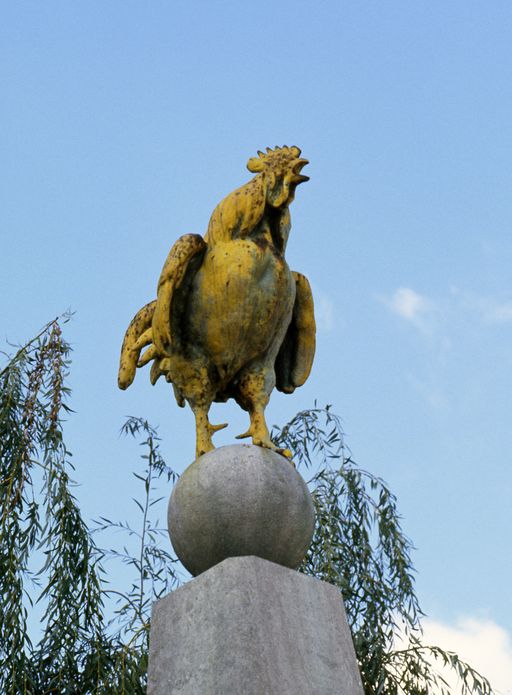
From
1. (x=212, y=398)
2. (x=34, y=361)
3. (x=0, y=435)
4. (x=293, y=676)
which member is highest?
(x=34, y=361)

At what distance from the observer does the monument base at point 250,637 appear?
9.89 feet

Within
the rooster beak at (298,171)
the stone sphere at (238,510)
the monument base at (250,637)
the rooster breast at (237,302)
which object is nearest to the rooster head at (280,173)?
the rooster beak at (298,171)

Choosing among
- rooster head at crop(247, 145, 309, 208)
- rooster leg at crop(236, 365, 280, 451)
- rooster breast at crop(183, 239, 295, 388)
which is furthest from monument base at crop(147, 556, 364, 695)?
rooster head at crop(247, 145, 309, 208)

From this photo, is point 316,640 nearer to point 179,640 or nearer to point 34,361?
point 179,640

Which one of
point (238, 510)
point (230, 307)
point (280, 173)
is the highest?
point (280, 173)

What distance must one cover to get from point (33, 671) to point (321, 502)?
2.03 metres

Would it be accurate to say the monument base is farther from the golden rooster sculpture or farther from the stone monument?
the golden rooster sculpture

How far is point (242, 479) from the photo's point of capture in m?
3.35

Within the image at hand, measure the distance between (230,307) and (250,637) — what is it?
3.95ft

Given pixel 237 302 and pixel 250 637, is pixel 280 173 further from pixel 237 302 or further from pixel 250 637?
pixel 250 637

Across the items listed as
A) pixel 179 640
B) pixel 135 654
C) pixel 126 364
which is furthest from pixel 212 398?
pixel 135 654

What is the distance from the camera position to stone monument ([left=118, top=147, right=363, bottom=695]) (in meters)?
3.11

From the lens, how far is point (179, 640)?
322cm

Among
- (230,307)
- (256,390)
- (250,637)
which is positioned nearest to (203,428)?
(256,390)
